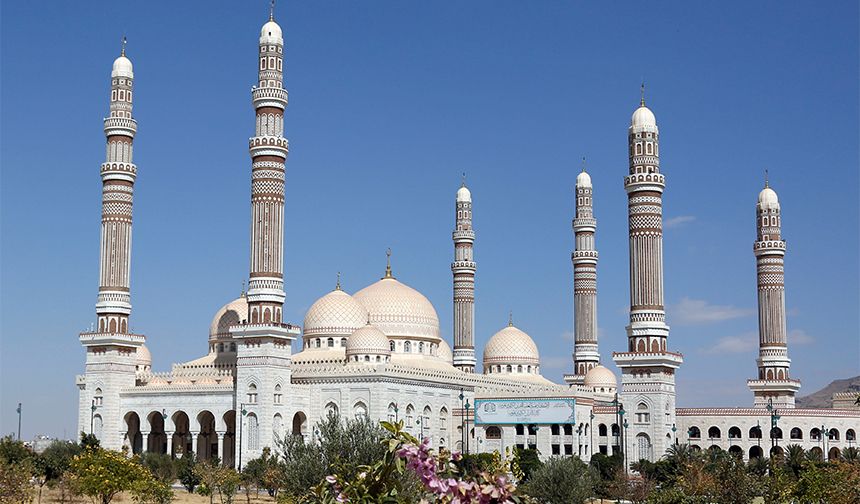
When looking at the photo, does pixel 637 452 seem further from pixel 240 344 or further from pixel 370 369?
pixel 240 344

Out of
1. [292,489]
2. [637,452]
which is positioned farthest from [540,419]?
[292,489]

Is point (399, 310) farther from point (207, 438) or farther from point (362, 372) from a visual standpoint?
point (207, 438)

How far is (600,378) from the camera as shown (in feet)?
254

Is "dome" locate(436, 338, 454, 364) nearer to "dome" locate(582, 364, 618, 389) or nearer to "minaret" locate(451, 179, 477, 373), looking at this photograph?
"minaret" locate(451, 179, 477, 373)

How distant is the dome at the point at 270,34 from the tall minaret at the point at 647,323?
2056cm

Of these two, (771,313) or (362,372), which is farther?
(771,313)

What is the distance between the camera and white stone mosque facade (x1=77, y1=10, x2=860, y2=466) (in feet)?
208

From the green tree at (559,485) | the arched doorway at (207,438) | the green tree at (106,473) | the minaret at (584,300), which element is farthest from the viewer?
the minaret at (584,300)

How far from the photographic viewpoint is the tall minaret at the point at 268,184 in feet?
205

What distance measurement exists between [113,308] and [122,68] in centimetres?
1411

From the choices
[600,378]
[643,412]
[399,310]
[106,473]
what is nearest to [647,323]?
[643,412]

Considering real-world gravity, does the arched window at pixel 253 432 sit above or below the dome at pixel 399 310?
below

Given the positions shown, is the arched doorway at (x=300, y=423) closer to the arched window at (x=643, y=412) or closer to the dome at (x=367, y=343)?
the dome at (x=367, y=343)

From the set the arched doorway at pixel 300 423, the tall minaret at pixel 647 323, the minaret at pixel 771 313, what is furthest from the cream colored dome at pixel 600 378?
the arched doorway at pixel 300 423
